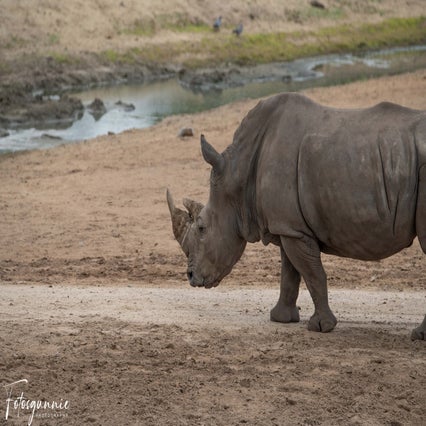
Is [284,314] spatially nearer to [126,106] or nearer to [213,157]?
[213,157]

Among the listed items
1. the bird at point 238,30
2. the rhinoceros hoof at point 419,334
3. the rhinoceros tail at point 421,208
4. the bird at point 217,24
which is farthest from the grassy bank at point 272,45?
the rhinoceros tail at point 421,208

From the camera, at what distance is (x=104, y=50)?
34.8 meters

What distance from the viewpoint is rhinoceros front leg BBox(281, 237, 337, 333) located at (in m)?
Result: 7.93

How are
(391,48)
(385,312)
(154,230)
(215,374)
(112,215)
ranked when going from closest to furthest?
(215,374)
(385,312)
(154,230)
(112,215)
(391,48)

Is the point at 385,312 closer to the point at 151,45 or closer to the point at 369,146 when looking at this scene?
the point at 369,146

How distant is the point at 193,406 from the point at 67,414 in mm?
823

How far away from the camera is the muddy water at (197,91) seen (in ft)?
82.1

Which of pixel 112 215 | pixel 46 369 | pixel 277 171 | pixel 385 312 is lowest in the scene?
pixel 112 215

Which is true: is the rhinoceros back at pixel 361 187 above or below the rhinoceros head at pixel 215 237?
above

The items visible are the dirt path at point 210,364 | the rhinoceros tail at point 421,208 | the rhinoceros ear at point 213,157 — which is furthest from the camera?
the rhinoceros ear at point 213,157

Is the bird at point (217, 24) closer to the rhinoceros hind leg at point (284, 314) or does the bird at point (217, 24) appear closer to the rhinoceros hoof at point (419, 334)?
the rhinoceros hind leg at point (284, 314)

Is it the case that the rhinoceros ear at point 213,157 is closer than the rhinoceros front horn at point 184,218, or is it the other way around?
the rhinoceros ear at point 213,157

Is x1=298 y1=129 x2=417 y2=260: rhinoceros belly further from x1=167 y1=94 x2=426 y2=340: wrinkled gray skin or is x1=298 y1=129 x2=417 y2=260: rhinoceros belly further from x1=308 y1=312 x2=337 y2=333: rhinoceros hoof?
x1=308 y1=312 x2=337 y2=333: rhinoceros hoof

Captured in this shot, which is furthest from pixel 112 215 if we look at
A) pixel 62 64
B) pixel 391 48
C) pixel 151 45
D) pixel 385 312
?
pixel 391 48
